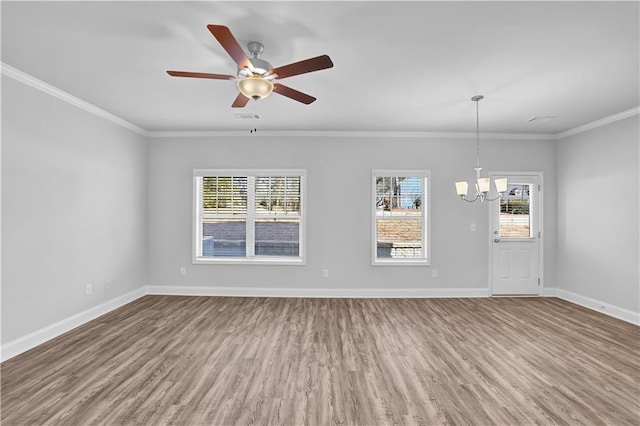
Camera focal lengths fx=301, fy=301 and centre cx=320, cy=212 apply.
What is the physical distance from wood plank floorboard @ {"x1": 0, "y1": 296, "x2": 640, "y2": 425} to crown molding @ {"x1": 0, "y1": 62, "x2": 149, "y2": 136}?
272cm

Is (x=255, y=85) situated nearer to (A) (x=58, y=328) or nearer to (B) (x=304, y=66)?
(B) (x=304, y=66)

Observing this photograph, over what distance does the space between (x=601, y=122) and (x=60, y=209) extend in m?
7.28

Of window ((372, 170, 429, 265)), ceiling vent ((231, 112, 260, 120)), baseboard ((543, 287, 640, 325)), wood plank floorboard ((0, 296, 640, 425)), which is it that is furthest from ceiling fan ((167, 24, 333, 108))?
baseboard ((543, 287, 640, 325))

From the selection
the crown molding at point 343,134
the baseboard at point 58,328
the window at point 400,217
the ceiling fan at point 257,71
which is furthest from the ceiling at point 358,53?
the baseboard at point 58,328

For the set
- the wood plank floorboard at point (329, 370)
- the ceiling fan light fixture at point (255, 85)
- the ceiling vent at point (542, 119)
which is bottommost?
the wood plank floorboard at point (329, 370)

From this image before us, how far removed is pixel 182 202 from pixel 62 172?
5.91 ft

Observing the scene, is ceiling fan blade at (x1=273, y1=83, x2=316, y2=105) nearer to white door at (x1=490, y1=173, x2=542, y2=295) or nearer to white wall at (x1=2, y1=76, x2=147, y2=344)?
white wall at (x1=2, y1=76, x2=147, y2=344)

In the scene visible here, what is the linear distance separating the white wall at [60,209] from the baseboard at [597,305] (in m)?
6.98

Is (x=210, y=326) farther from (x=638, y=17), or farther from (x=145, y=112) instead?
(x=638, y=17)

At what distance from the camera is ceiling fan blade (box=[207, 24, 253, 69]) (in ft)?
5.49

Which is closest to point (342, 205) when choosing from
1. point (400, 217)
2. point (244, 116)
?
point (400, 217)

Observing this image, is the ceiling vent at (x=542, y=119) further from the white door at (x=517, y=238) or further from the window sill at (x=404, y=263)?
the window sill at (x=404, y=263)

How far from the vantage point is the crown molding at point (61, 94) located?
291cm

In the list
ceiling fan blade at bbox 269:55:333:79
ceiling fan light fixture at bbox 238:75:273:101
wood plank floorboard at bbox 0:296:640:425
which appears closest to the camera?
ceiling fan blade at bbox 269:55:333:79
